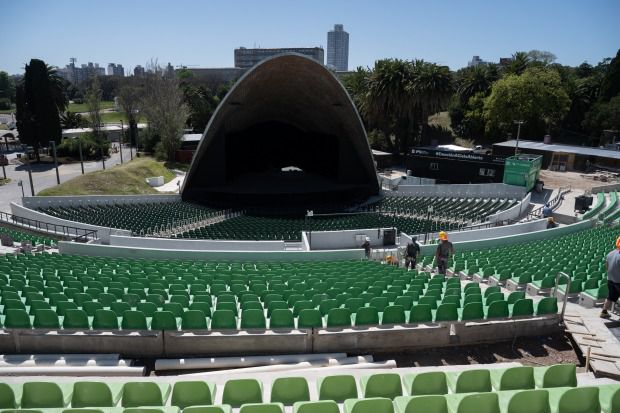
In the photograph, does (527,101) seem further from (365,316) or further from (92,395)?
(92,395)

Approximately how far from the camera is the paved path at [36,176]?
37.1 meters

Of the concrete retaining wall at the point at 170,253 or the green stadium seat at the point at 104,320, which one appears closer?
the green stadium seat at the point at 104,320

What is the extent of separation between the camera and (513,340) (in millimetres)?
9414

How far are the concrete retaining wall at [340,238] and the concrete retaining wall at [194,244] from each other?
1901mm

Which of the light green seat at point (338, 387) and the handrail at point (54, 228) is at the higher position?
the light green seat at point (338, 387)

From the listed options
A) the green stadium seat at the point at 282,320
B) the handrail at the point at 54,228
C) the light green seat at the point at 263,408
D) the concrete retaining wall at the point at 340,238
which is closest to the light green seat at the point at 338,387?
the light green seat at the point at 263,408

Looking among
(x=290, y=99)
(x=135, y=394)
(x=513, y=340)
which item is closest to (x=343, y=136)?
(x=290, y=99)

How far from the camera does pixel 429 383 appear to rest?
595 centimetres

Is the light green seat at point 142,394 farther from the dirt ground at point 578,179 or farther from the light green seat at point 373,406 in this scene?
the dirt ground at point 578,179

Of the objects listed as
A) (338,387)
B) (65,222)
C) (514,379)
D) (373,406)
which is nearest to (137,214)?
(65,222)

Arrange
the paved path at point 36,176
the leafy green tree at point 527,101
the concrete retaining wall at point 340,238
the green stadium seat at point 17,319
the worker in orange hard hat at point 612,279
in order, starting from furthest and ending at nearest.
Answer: the leafy green tree at point 527,101 → the paved path at point 36,176 → the concrete retaining wall at point 340,238 → the worker in orange hard hat at point 612,279 → the green stadium seat at point 17,319

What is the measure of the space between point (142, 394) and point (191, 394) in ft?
2.21

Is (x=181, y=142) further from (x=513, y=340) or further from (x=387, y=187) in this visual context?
(x=513, y=340)

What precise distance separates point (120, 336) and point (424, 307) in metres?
6.50
